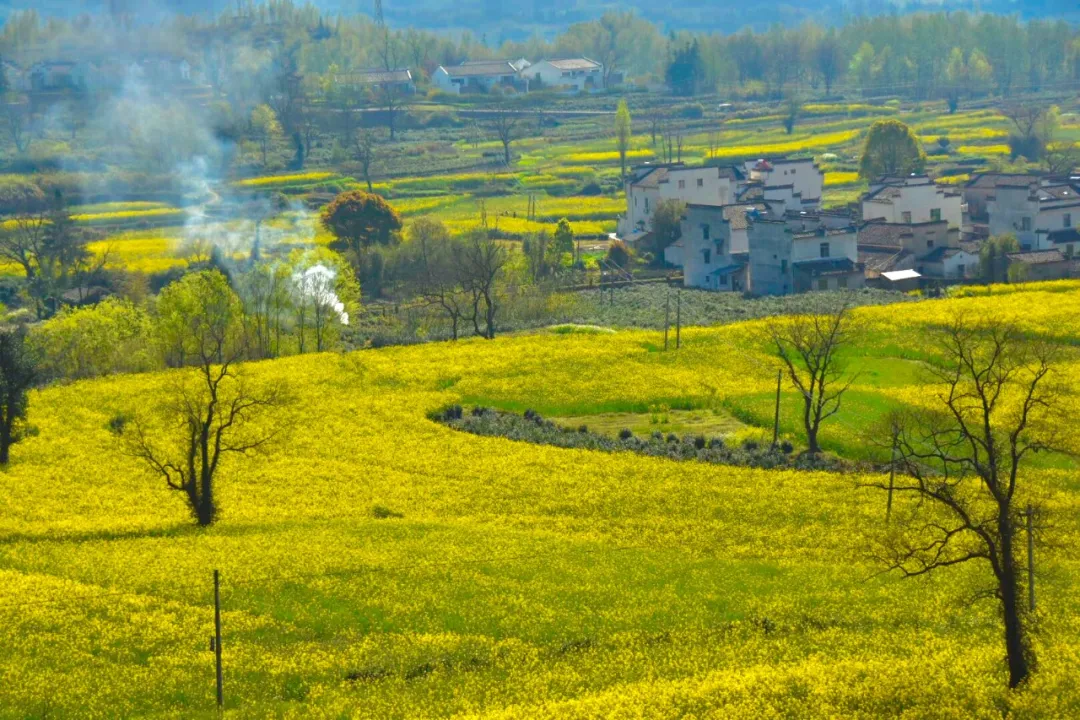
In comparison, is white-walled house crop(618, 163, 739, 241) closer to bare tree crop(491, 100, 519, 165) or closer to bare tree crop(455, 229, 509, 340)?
bare tree crop(455, 229, 509, 340)

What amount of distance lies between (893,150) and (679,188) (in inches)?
1000

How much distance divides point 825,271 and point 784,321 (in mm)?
21130

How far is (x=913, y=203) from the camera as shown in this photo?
327ft

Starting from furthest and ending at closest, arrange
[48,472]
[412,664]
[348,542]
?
[48,472] → [348,542] → [412,664]

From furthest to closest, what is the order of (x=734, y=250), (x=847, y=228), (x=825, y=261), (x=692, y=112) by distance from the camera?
(x=692, y=112) → (x=734, y=250) → (x=847, y=228) → (x=825, y=261)

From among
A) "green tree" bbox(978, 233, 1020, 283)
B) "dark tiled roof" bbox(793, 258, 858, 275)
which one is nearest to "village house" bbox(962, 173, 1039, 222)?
"green tree" bbox(978, 233, 1020, 283)

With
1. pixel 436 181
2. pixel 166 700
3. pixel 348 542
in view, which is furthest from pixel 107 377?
pixel 436 181

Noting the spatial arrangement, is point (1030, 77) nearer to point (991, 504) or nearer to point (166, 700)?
point (991, 504)

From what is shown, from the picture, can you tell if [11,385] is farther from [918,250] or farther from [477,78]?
[477,78]

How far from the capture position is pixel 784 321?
2542 inches

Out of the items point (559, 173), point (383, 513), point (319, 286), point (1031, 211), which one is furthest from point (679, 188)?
point (383, 513)

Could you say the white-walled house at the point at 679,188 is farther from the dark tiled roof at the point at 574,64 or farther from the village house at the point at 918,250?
the dark tiled roof at the point at 574,64

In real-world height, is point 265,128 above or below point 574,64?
below

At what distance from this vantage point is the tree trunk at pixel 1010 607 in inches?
1002
